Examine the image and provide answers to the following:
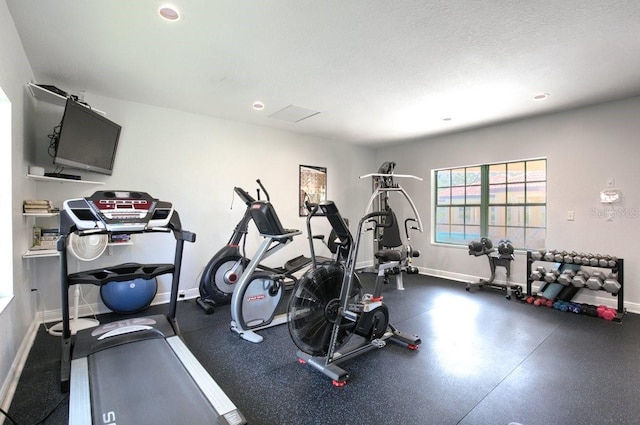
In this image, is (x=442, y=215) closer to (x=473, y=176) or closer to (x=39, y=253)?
(x=473, y=176)

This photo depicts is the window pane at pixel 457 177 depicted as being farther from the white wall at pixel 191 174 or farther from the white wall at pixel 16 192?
Answer: the white wall at pixel 16 192

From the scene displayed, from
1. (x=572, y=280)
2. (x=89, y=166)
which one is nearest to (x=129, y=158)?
(x=89, y=166)

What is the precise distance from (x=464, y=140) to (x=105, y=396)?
5885 millimetres

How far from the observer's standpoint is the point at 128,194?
7.82ft

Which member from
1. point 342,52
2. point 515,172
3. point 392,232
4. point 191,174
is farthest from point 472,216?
point 191,174

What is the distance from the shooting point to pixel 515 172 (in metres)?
5.09

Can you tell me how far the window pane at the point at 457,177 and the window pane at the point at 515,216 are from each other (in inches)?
37.9

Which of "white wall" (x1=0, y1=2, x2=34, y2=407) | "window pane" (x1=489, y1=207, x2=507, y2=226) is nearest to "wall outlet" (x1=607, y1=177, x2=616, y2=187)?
"window pane" (x1=489, y1=207, x2=507, y2=226)

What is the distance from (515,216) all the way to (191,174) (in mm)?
5212

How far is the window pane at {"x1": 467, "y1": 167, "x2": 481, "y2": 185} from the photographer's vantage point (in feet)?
18.2

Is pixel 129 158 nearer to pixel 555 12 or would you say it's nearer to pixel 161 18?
pixel 161 18

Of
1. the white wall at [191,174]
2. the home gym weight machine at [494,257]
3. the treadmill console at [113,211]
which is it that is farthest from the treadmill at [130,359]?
the home gym weight machine at [494,257]

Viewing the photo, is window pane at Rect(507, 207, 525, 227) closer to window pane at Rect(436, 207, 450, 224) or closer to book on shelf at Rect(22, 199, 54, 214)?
window pane at Rect(436, 207, 450, 224)

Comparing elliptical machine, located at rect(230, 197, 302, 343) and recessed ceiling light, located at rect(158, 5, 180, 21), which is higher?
recessed ceiling light, located at rect(158, 5, 180, 21)
